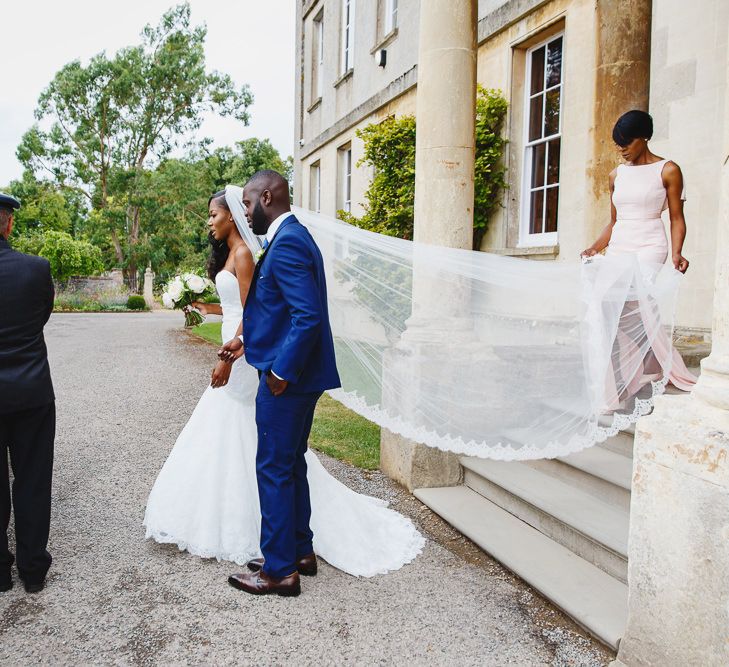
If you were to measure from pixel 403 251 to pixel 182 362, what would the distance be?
9.51m

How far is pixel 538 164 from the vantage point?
8.87 metres

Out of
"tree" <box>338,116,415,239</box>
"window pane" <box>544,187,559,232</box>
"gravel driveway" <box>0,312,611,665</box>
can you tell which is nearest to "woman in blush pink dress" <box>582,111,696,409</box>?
"gravel driveway" <box>0,312,611,665</box>

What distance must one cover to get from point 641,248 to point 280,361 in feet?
9.04

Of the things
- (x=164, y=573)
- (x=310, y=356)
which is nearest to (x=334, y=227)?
(x=310, y=356)

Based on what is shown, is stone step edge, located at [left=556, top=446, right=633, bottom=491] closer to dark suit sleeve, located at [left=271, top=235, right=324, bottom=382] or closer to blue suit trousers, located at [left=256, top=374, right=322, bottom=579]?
blue suit trousers, located at [left=256, top=374, right=322, bottom=579]

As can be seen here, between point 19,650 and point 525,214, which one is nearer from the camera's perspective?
point 19,650

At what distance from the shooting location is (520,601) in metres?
3.60

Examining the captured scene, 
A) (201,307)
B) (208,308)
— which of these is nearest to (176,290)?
(201,307)

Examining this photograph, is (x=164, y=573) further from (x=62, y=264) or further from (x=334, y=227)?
(x=62, y=264)

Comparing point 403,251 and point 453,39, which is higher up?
point 453,39

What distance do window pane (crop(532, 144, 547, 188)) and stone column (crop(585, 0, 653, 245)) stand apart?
124cm

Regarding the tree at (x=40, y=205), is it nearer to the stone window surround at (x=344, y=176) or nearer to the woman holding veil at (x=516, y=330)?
the stone window surround at (x=344, y=176)

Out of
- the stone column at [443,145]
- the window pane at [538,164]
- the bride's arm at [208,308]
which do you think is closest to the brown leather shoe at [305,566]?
the stone column at [443,145]

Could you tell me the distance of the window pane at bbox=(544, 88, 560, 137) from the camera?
8.52 meters
